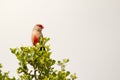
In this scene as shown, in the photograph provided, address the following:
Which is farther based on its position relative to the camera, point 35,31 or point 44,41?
point 35,31

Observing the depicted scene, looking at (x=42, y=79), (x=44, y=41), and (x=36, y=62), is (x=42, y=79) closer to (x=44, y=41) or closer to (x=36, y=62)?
(x=36, y=62)

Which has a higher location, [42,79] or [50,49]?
[50,49]

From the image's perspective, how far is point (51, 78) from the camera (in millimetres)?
14680

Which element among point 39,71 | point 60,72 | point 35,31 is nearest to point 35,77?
point 39,71

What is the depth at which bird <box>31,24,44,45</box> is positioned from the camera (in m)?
15.9

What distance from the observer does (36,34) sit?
53.4 ft

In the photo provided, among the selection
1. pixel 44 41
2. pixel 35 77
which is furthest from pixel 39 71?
pixel 44 41

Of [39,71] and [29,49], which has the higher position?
[29,49]

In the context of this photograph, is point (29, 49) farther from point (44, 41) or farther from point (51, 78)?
point (51, 78)

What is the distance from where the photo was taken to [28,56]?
15.1 m

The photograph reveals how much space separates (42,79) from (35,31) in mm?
2933

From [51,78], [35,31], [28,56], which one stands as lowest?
[51,78]

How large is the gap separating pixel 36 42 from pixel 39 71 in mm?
1587

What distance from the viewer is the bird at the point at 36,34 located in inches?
626
